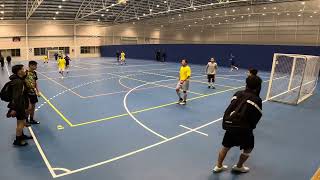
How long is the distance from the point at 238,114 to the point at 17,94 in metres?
5.23

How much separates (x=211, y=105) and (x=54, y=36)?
40928 millimetres

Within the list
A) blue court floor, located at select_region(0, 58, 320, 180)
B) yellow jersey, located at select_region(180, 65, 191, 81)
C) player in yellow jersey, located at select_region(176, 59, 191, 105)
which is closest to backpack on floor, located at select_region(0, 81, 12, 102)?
blue court floor, located at select_region(0, 58, 320, 180)

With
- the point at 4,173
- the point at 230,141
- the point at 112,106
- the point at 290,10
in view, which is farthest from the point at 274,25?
the point at 4,173

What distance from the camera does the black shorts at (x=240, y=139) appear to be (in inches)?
188

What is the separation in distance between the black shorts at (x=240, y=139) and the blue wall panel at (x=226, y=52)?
22126 mm

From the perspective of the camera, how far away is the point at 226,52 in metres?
29.3

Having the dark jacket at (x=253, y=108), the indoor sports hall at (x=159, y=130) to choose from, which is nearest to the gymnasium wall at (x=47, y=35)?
the indoor sports hall at (x=159, y=130)

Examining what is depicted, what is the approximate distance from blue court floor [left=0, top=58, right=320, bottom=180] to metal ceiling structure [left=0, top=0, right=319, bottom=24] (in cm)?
2548

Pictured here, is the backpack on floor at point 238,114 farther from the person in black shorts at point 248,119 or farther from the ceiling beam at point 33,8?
the ceiling beam at point 33,8

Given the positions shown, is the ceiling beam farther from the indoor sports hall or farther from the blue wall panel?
the indoor sports hall

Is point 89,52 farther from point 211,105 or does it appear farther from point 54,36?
point 211,105

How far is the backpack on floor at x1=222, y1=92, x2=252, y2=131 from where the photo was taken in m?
4.58

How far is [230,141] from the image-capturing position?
4.89 metres

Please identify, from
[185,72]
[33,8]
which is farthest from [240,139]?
[33,8]
